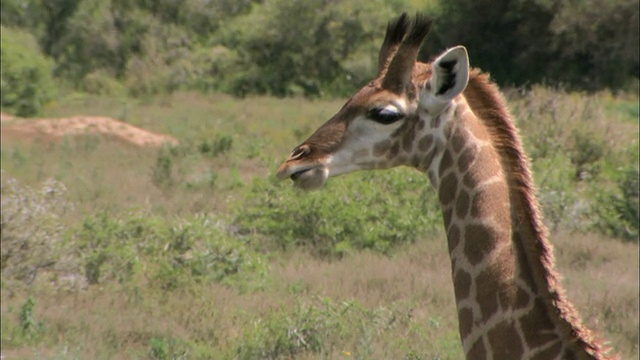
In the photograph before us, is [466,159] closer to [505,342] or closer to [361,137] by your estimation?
[361,137]

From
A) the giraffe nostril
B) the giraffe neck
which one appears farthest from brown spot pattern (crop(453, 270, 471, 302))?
the giraffe nostril

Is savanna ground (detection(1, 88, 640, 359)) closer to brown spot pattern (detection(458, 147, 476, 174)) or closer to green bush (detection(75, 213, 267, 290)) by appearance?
green bush (detection(75, 213, 267, 290))

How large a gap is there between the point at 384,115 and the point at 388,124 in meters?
0.04

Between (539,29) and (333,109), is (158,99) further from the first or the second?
(539,29)

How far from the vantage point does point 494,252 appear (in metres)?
4.32

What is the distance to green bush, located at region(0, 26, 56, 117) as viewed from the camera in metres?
31.0

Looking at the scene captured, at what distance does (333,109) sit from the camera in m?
A: 28.8

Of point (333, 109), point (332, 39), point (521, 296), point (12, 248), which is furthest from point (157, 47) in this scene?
point (521, 296)

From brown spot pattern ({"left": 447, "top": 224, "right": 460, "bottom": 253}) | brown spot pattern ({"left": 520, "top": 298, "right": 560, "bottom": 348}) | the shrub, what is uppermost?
brown spot pattern ({"left": 447, "top": 224, "right": 460, "bottom": 253})

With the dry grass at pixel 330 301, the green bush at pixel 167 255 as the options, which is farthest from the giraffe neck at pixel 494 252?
the green bush at pixel 167 255

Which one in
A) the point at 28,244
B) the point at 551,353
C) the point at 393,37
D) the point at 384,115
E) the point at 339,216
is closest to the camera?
the point at 551,353

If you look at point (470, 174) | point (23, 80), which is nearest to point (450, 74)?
point (470, 174)

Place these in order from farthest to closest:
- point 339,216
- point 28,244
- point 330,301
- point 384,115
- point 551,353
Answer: point 339,216 → point 28,244 → point 330,301 → point 384,115 → point 551,353

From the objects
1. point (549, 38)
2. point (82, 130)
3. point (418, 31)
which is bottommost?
point (82, 130)
